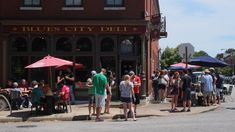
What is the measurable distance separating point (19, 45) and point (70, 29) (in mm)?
2727

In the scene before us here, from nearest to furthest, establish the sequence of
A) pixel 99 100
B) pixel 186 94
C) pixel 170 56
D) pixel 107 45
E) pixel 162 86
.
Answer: pixel 99 100 < pixel 186 94 < pixel 162 86 < pixel 107 45 < pixel 170 56

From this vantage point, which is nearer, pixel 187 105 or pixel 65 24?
pixel 187 105

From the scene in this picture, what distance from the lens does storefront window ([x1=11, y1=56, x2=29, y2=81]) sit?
2705 centimetres

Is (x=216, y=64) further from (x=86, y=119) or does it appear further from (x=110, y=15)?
(x=86, y=119)

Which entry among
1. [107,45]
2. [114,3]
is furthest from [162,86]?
[114,3]

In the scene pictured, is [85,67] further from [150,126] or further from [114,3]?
[150,126]

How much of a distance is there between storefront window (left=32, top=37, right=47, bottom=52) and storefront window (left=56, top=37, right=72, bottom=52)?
65 cm

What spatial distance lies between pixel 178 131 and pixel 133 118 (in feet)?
14.6

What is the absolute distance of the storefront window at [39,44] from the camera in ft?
89.0

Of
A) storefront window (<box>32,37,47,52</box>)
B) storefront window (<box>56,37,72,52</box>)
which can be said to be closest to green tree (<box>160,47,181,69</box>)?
storefront window (<box>56,37,72,52</box>)

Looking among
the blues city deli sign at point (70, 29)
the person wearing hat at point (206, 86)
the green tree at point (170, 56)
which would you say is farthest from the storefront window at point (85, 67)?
the green tree at point (170, 56)

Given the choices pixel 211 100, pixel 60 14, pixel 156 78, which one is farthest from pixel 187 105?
pixel 60 14

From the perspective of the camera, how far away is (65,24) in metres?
26.7

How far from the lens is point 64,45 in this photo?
2720 centimetres
